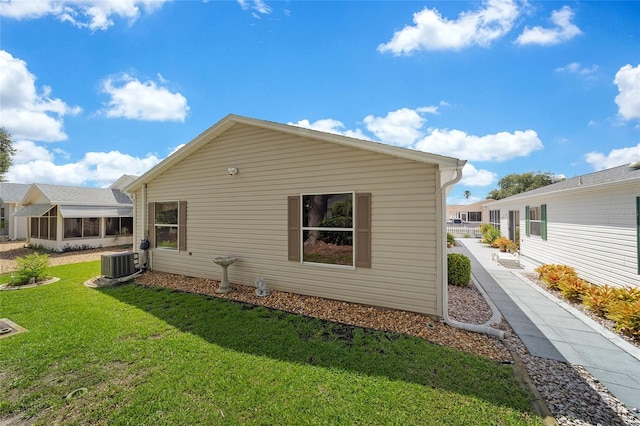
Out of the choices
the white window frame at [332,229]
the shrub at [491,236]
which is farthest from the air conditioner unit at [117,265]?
the shrub at [491,236]

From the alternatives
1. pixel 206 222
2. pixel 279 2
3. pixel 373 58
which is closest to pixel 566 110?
pixel 373 58

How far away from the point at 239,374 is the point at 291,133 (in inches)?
208

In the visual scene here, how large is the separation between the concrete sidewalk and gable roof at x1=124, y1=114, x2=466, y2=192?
3.40 meters

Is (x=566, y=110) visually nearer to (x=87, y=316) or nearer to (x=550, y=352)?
(x=550, y=352)

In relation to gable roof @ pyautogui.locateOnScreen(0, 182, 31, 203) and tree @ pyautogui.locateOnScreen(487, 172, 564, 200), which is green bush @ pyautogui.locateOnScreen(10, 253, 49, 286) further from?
tree @ pyautogui.locateOnScreen(487, 172, 564, 200)

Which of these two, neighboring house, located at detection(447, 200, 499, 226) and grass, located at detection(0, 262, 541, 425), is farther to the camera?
neighboring house, located at detection(447, 200, 499, 226)

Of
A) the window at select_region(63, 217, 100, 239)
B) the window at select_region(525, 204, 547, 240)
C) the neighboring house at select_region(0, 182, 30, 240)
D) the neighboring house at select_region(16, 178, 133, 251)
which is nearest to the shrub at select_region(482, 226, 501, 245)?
the window at select_region(525, 204, 547, 240)

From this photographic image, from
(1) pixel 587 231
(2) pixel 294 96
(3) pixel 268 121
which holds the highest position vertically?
(2) pixel 294 96

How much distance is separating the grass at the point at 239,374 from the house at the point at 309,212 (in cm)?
133

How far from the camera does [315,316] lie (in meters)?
5.43

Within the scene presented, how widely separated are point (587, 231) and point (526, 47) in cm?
636

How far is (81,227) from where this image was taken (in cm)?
1591

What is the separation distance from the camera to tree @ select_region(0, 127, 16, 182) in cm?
2227

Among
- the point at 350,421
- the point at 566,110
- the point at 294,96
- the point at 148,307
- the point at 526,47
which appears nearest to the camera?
the point at 350,421
